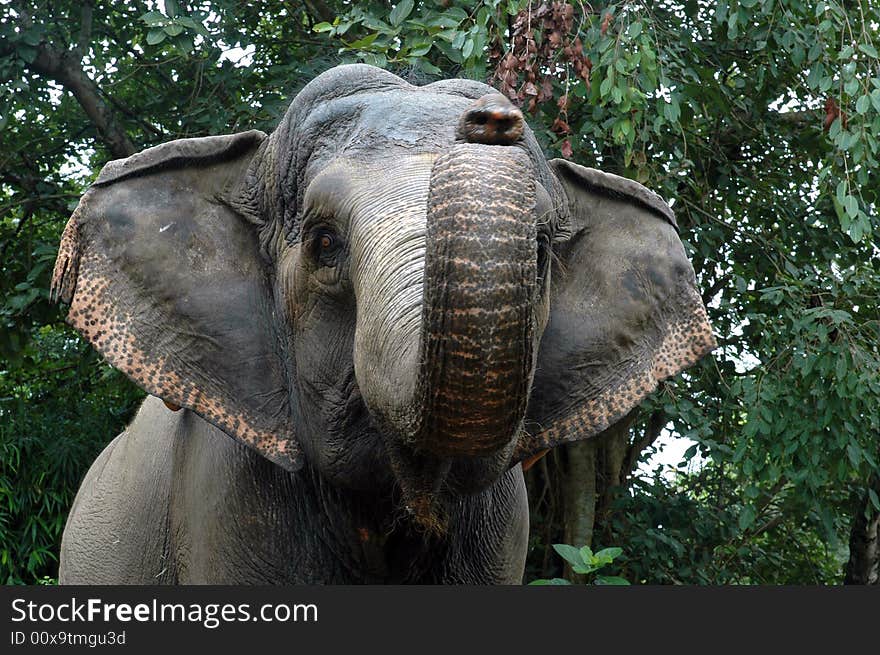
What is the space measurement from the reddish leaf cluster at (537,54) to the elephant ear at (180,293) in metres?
1.29

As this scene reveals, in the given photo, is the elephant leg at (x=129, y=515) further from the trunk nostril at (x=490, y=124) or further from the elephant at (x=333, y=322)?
the trunk nostril at (x=490, y=124)

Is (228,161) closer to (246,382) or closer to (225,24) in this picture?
(246,382)

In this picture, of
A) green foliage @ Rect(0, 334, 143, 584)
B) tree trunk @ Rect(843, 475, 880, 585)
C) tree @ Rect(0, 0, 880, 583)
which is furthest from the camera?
tree trunk @ Rect(843, 475, 880, 585)

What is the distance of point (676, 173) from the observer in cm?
593

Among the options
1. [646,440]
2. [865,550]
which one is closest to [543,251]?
[646,440]

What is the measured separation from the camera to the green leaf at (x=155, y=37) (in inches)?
194

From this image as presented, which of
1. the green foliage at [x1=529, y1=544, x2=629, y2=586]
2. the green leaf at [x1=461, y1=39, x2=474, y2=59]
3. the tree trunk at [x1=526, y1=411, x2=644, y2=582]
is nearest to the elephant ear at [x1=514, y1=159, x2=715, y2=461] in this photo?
the green foliage at [x1=529, y1=544, x2=629, y2=586]

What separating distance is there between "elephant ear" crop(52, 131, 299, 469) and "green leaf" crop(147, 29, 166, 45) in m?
2.23

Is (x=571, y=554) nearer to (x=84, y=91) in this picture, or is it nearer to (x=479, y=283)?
(x=479, y=283)

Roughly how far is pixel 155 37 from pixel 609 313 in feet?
8.97

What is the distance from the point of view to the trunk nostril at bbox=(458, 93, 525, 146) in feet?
6.25

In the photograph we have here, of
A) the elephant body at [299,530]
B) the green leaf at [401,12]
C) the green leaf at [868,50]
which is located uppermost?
the green leaf at [401,12]

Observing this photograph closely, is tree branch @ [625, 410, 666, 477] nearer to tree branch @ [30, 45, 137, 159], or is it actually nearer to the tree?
the tree

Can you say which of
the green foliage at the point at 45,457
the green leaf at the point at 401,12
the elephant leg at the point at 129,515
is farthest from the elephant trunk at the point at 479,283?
the green foliage at the point at 45,457
